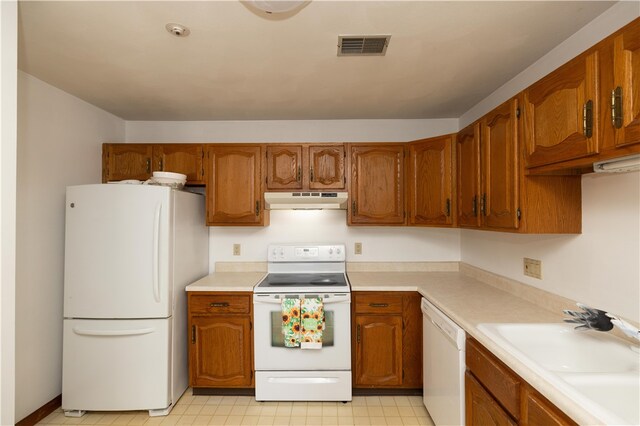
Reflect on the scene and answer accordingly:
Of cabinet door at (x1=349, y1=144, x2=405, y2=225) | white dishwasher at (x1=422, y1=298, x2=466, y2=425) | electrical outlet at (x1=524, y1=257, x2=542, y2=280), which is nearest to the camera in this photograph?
white dishwasher at (x1=422, y1=298, x2=466, y2=425)

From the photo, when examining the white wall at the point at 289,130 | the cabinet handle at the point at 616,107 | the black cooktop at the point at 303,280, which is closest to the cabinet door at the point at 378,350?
the black cooktop at the point at 303,280

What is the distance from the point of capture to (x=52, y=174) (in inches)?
93.5

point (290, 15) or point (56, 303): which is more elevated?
point (290, 15)

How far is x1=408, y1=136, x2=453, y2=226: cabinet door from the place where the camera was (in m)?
2.59

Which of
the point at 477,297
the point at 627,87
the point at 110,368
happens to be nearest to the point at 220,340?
the point at 110,368

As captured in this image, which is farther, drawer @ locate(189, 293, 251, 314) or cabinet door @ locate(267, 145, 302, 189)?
cabinet door @ locate(267, 145, 302, 189)

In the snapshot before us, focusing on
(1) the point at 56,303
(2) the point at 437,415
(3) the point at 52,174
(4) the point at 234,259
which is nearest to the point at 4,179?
(3) the point at 52,174

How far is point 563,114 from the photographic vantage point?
1.40 m

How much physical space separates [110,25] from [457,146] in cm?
230

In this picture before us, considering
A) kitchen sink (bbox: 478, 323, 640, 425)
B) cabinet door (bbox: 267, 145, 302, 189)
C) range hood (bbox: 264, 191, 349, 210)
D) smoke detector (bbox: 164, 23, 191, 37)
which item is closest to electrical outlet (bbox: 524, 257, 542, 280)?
kitchen sink (bbox: 478, 323, 640, 425)

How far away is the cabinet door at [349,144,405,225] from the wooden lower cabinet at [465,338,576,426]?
4.54 ft

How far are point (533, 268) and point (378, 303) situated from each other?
1.06 m

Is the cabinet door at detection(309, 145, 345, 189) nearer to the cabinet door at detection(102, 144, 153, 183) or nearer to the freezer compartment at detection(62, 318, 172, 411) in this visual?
the cabinet door at detection(102, 144, 153, 183)

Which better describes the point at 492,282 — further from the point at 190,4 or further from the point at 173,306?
the point at 190,4
